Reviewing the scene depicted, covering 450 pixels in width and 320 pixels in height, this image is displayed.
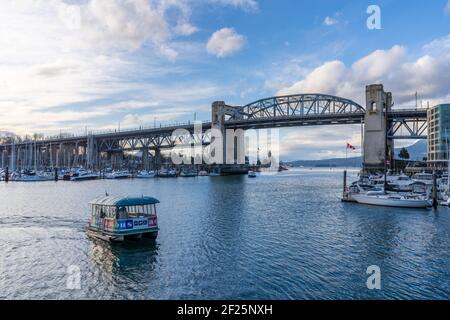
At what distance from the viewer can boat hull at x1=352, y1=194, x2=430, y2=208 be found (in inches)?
1681

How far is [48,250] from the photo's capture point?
23.2m

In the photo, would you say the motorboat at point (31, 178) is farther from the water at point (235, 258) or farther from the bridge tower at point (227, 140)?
the water at point (235, 258)

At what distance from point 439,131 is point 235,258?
10816 cm

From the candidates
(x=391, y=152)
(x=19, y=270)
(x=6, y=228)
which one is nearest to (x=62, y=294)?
(x=19, y=270)

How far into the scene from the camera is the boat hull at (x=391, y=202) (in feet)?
140

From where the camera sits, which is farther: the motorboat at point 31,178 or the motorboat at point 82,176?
the motorboat at point 82,176

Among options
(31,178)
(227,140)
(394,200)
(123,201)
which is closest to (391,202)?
(394,200)

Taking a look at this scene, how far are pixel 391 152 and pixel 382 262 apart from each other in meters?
104

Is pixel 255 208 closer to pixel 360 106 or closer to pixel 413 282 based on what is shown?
pixel 413 282

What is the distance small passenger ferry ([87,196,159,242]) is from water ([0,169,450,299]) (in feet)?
2.45
